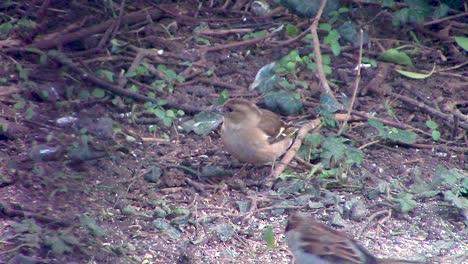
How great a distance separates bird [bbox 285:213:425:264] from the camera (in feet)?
15.7

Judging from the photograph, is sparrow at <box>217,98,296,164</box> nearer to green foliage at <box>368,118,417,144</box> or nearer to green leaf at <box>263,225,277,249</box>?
green foliage at <box>368,118,417,144</box>

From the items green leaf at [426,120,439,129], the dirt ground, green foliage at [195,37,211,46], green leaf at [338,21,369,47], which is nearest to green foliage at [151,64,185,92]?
the dirt ground

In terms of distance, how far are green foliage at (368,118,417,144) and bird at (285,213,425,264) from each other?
202cm

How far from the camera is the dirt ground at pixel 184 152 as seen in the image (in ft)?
18.3

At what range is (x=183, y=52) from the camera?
7.97 metres

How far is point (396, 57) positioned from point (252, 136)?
1.85 m

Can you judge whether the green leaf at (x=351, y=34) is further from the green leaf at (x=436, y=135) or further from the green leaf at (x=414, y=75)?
the green leaf at (x=436, y=135)

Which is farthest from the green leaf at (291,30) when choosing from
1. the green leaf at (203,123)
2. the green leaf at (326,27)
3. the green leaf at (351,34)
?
the green leaf at (203,123)

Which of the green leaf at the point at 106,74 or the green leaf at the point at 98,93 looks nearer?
the green leaf at the point at 98,93

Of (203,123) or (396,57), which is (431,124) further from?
(203,123)

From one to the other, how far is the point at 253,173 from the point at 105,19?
2.13 meters

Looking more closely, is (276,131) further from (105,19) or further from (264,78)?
(105,19)

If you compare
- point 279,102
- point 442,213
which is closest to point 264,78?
point 279,102

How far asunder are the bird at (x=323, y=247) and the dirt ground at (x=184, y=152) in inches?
22.1
